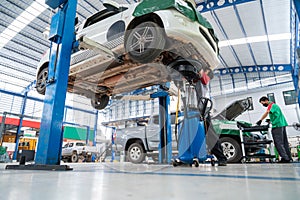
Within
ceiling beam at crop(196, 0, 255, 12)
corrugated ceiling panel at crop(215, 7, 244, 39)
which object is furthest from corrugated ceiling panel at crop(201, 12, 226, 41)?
ceiling beam at crop(196, 0, 255, 12)

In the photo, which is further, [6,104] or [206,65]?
[6,104]

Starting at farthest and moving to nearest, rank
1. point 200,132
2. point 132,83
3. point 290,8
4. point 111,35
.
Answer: point 290,8, point 132,83, point 111,35, point 200,132

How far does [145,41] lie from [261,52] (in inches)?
472

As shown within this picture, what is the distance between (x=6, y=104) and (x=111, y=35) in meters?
17.4

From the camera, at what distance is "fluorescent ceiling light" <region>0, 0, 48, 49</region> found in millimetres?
8867

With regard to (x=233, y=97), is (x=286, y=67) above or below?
above

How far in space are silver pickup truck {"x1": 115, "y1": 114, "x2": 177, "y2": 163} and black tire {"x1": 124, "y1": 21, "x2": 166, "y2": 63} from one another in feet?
10.6

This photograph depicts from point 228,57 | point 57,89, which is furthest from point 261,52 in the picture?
point 57,89

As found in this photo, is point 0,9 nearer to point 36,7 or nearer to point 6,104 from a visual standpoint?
point 36,7

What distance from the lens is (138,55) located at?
264 centimetres

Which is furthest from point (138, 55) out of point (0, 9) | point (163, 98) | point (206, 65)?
point (0, 9)

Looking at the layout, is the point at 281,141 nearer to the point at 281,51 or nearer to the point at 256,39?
the point at 256,39

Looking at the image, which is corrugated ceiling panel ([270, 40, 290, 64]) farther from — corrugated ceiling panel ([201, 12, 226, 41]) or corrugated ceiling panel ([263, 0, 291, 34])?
corrugated ceiling panel ([201, 12, 226, 41])

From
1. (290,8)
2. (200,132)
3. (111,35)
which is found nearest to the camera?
(200,132)
